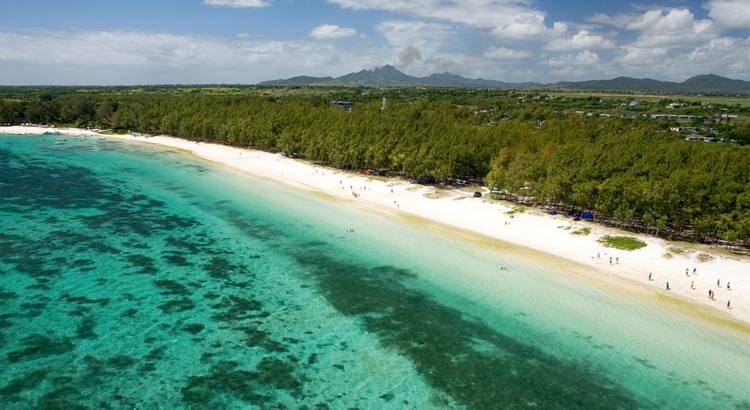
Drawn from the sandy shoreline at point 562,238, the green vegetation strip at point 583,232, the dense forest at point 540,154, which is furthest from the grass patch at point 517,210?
the green vegetation strip at point 583,232

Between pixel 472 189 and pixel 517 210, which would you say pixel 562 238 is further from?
pixel 472 189

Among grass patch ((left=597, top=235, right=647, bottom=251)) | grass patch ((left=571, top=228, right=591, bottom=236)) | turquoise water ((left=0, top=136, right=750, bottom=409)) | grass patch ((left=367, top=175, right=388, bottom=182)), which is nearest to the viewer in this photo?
turquoise water ((left=0, top=136, right=750, bottom=409))

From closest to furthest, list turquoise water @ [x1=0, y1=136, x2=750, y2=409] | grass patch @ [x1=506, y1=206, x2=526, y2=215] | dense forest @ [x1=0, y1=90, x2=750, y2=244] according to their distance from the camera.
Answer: turquoise water @ [x1=0, y1=136, x2=750, y2=409], dense forest @ [x1=0, y1=90, x2=750, y2=244], grass patch @ [x1=506, y1=206, x2=526, y2=215]

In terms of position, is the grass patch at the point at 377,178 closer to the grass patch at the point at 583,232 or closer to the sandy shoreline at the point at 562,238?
the sandy shoreline at the point at 562,238

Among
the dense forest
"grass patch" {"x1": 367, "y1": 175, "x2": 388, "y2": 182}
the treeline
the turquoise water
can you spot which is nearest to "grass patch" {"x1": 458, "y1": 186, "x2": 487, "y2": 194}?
the dense forest

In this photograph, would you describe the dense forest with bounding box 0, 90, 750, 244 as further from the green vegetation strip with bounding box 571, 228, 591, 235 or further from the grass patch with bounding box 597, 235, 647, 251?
the green vegetation strip with bounding box 571, 228, 591, 235
